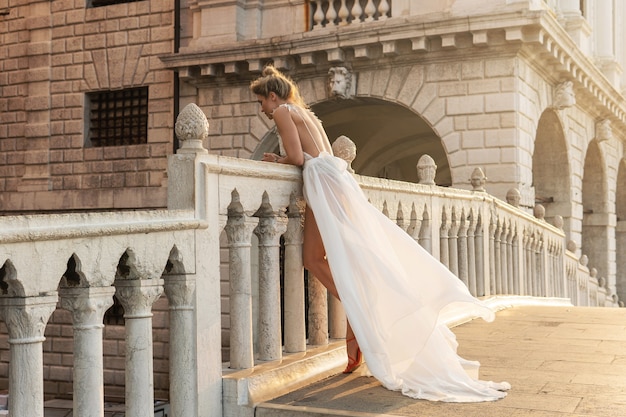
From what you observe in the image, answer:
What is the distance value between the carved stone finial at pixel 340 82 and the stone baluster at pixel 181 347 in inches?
473

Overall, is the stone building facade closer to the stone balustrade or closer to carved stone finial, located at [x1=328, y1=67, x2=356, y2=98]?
carved stone finial, located at [x1=328, y1=67, x2=356, y2=98]

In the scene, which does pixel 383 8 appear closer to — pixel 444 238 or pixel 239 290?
pixel 444 238

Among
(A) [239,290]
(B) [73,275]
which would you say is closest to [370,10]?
(A) [239,290]

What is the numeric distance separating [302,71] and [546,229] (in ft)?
20.5

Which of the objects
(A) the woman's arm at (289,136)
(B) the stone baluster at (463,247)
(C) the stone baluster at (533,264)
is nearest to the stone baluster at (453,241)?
(B) the stone baluster at (463,247)

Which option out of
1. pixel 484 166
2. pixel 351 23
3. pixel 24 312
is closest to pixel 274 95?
pixel 24 312

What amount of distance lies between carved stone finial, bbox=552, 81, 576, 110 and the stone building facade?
28 millimetres

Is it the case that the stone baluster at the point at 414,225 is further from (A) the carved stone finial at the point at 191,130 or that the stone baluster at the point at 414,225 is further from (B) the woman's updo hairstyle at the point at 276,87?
(A) the carved stone finial at the point at 191,130

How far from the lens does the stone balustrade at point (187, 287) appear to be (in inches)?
114

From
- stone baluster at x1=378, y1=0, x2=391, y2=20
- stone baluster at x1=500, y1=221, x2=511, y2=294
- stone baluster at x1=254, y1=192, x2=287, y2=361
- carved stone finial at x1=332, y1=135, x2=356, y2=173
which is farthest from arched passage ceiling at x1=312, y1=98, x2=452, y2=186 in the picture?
stone baluster at x1=254, y1=192, x2=287, y2=361

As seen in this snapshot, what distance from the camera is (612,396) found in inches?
162

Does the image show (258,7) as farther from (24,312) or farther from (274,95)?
(24,312)

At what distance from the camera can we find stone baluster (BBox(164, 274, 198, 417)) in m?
3.73

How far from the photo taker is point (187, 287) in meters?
3.77
